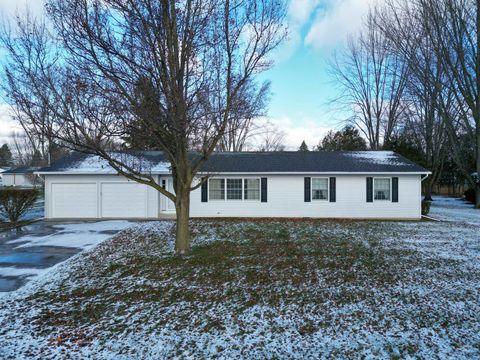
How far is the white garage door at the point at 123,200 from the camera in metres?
14.9

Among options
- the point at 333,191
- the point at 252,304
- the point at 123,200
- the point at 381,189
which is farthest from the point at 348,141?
the point at 252,304

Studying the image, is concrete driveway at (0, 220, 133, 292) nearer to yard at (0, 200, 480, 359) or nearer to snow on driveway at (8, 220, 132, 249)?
snow on driveway at (8, 220, 132, 249)

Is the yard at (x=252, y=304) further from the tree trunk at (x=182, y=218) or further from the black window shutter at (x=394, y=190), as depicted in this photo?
the black window shutter at (x=394, y=190)

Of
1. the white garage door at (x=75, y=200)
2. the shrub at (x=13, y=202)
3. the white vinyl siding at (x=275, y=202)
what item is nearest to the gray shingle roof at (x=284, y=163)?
the white vinyl siding at (x=275, y=202)

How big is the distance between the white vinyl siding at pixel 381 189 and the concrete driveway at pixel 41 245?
11.9 meters

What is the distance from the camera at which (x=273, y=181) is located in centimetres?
1509

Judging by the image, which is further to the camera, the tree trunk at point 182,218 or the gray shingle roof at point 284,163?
the gray shingle roof at point 284,163

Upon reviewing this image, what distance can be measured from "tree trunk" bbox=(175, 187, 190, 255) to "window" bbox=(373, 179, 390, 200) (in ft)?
36.2

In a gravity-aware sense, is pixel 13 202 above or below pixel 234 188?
below

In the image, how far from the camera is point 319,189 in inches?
598

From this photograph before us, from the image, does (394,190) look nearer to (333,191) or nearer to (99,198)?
(333,191)

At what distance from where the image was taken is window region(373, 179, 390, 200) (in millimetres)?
14961

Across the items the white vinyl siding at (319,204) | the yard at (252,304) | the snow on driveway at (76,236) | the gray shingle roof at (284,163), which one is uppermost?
the gray shingle roof at (284,163)

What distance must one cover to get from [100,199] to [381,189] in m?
14.1
